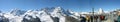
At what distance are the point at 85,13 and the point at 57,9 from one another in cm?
48

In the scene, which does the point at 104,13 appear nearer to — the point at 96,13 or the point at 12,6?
the point at 96,13

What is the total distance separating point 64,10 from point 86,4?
0.40m

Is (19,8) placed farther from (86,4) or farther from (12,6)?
(86,4)

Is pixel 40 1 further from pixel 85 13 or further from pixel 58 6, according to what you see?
pixel 85 13

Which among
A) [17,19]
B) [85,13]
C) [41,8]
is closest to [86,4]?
[85,13]

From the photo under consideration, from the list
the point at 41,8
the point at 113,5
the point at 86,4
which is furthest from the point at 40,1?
the point at 113,5

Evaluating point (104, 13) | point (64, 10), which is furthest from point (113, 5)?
point (64, 10)

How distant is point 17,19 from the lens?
242 inches

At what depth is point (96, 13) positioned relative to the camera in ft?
20.4

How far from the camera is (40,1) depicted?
6207mm

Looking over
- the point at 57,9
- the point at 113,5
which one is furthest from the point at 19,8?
the point at 113,5

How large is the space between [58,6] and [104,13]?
2.58ft

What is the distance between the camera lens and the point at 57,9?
20.1 ft

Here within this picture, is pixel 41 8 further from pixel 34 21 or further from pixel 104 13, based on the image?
pixel 104 13
